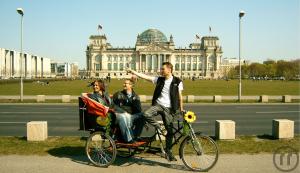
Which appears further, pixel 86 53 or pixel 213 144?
pixel 86 53

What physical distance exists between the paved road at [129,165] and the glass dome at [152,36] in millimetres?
178328

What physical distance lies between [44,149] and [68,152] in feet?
2.44

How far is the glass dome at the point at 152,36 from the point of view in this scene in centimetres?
18525

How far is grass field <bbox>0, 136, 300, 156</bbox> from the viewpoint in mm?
8836

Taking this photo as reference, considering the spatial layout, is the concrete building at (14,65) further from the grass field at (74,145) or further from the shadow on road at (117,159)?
the shadow on road at (117,159)

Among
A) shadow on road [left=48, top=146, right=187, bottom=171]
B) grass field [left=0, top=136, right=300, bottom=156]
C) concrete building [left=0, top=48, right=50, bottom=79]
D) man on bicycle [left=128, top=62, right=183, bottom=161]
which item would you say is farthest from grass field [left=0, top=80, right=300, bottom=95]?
concrete building [left=0, top=48, right=50, bottom=79]

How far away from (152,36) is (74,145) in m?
178

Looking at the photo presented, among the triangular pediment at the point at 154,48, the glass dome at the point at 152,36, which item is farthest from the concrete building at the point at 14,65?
the glass dome at the point at 152,36

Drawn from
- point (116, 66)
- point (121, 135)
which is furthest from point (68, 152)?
point (116, 66)

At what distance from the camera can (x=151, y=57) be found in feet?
590

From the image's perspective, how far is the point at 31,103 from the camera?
1020 inches

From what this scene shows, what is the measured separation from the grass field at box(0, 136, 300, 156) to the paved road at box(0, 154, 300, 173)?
52 centimetres

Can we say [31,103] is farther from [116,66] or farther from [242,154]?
[116,66]

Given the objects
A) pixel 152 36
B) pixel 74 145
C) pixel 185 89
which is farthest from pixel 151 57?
pixel 74 145
